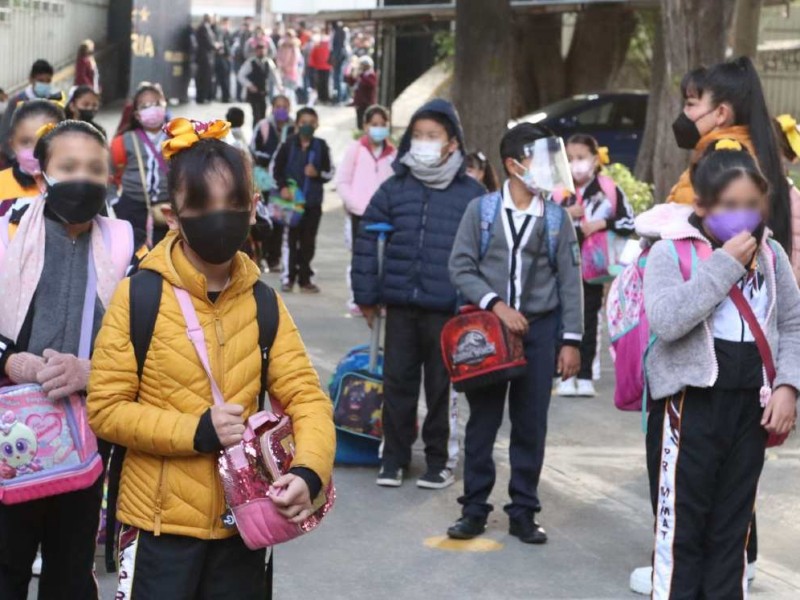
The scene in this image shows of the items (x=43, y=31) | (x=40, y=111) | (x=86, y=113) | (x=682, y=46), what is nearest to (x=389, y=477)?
(x=40, y=111)

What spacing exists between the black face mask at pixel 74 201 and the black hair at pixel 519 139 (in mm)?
2780

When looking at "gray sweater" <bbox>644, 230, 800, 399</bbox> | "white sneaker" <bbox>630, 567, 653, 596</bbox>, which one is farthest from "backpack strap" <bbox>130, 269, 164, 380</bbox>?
"white sneaker" <bbox>630, 567, 653, 596</bbox>

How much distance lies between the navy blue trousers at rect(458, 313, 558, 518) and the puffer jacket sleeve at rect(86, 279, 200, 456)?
334 cm

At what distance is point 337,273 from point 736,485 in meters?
11.9

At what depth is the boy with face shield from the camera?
7.32 m

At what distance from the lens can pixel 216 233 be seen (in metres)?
4.16

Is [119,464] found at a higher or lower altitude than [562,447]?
higher

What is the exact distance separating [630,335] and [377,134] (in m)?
8.18

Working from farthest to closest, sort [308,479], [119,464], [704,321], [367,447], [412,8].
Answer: [412,8]
[367,447]
[704,321]
[119,464]
[308,479]

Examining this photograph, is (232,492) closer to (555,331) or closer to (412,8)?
(555,331)

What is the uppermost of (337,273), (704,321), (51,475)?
(704,321)

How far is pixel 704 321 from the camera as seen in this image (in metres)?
5.35

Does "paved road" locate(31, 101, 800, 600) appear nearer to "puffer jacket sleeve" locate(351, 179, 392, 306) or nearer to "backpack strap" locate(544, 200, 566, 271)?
"puffer jacket sleeve" locate(351, 179, 392, 306)

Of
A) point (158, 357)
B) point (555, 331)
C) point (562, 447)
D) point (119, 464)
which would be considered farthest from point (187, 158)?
point (562, 447)
